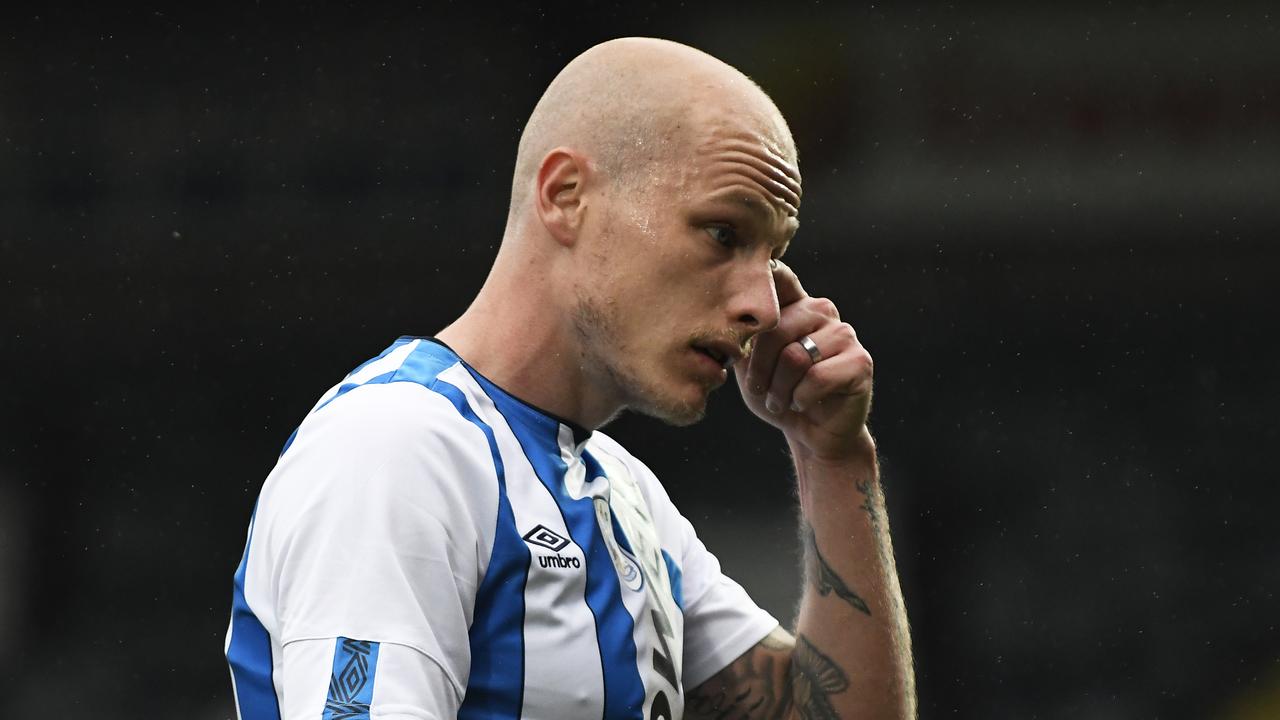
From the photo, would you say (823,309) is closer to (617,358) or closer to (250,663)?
(617,358)

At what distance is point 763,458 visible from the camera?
27.4 ft

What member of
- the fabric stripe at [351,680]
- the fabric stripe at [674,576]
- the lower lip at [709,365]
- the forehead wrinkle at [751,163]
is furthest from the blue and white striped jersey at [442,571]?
the forehead wrinkle at [751,163]

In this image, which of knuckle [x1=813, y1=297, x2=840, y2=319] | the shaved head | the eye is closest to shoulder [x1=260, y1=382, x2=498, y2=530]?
the shaved head

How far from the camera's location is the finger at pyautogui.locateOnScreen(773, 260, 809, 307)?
2.56 m

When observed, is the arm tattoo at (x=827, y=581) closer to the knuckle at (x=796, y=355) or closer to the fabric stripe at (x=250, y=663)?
the knuckle at (x=796, y=355)

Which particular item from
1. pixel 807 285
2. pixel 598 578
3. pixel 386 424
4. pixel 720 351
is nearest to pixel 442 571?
pixel 386 424

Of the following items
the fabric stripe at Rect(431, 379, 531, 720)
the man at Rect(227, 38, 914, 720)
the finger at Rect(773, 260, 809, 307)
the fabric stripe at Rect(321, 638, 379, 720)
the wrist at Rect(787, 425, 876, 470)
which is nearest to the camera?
the fabric stripe at Rect(321, 638, 379, 720)

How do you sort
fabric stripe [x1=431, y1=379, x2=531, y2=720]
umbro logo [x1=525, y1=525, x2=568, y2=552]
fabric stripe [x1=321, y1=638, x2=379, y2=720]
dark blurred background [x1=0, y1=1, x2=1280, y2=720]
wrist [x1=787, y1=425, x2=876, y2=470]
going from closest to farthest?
1. fabric stripe [x1=321, y1=638, x2=379, y2=720]
2. fabric stripe [x1=431, y1=379, x2=531, y2=720]
3. umbro logo [x1=525, y1=525, x2=568, y2=552]
4. wrist [x1=787, y1=425, x2=876, y2=470]
5. dark blurred background [x1=0, y1=1, x2=1280, y2=720]

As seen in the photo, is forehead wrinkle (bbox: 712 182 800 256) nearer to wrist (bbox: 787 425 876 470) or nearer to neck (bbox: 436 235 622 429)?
neck (bbox: 436 235 622 429)

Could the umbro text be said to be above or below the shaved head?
below

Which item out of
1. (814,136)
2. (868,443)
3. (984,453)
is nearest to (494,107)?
(814,136)

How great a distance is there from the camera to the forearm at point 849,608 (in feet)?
8.53

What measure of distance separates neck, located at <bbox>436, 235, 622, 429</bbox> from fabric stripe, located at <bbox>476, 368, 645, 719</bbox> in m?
0.05

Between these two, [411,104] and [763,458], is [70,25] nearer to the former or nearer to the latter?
[411,104]
